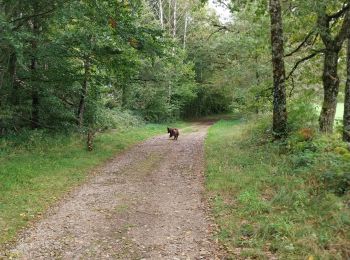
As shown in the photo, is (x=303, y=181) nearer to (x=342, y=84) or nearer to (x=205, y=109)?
(x=342, y=84)

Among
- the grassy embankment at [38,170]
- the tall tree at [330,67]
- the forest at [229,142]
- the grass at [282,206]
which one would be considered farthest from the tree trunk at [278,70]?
the grassy embankment at [38,170]

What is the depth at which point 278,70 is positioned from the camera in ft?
47.6

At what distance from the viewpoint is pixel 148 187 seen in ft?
33.9

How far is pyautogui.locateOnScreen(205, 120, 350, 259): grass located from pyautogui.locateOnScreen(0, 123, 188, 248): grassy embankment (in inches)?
159

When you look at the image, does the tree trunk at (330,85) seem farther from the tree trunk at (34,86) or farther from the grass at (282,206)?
the tree trunk at (34,86)

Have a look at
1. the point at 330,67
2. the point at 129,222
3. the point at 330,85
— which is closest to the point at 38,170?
the point at 129,222

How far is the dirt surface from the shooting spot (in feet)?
20.5

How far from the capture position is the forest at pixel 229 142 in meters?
6.94

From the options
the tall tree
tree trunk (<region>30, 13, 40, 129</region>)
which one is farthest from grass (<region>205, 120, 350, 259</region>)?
tree trunk (<region>30, 13, 40, 129</region>)

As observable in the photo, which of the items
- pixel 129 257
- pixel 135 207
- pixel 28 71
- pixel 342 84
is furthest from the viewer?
pixel 342 84

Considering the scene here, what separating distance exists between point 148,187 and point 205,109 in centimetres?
4099

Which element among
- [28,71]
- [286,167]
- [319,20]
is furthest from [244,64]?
[286,167]

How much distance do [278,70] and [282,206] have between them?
A: 8039 millimetres

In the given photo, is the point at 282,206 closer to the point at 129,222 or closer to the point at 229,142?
the point at 129,222
